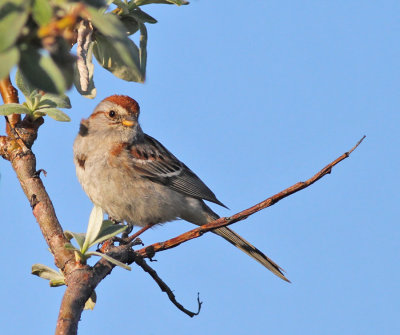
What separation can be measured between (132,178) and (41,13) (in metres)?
5.43

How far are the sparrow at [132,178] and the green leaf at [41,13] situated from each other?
5073 millimetres

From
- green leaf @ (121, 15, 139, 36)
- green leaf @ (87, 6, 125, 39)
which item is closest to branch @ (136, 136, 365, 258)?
green leaf @ (121, 15, 139, 36)

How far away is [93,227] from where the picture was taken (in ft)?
9.98

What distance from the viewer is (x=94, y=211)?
122 inches

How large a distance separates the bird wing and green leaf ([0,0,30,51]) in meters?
5.55

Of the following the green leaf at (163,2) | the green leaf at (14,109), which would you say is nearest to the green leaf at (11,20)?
the green leaf at (14,109)

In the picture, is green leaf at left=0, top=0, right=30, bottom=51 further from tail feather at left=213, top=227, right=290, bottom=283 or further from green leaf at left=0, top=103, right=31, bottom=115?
tail feather at left=213, top=227, right=290, bottom=283

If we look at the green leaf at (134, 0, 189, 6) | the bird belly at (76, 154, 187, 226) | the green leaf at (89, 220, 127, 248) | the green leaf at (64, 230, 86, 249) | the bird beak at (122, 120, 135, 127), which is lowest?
the green leaf at (64, 230, 86, 249)

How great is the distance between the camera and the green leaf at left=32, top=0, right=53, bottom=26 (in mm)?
902

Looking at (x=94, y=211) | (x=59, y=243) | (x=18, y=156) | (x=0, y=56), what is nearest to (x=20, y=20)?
(x=0, y=56)

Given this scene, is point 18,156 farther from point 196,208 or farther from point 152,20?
point 196,208

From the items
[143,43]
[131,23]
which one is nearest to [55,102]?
[143,43]

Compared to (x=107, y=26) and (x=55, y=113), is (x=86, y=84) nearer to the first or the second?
(x=55, y=113)

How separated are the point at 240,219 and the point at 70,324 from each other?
0.99m
